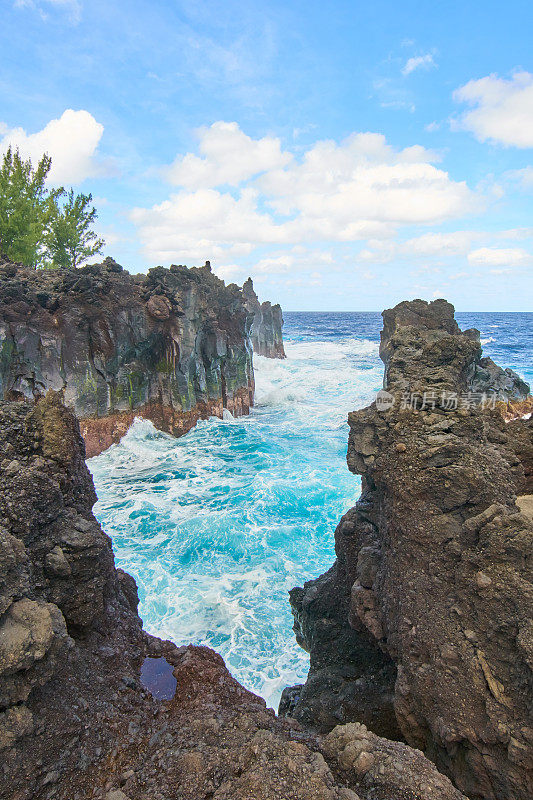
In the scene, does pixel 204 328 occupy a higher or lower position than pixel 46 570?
higher

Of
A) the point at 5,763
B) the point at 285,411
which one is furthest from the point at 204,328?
the point at 5,763

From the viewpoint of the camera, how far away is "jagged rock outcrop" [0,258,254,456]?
19672 mm

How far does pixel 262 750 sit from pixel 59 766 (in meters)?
1.78

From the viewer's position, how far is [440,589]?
4.92m

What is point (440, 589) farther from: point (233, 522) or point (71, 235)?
point (71, 235)

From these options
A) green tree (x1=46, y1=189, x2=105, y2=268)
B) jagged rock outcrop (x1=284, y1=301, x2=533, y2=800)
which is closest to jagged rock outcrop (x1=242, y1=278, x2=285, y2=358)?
green tree (x1=46, y1=189, x2=105, y2=268)

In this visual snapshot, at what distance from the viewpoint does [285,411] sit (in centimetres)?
3319

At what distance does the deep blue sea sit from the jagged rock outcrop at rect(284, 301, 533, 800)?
12.5 ft

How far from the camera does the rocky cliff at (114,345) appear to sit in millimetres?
19672

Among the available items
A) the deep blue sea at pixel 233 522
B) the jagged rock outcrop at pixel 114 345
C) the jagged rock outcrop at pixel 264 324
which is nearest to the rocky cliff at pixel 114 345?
the jagged rock outcrop at pixel 114 345

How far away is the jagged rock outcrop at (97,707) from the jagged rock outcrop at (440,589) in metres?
0.97

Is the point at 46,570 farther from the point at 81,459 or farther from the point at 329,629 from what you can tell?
the point at 329,629

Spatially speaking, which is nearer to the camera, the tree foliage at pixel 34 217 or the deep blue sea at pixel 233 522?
the deep blue sea at pixel 233 522

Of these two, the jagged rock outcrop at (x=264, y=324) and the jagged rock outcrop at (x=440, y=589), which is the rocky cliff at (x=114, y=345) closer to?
the jagged rock outcrop at (x=440, y=589)
